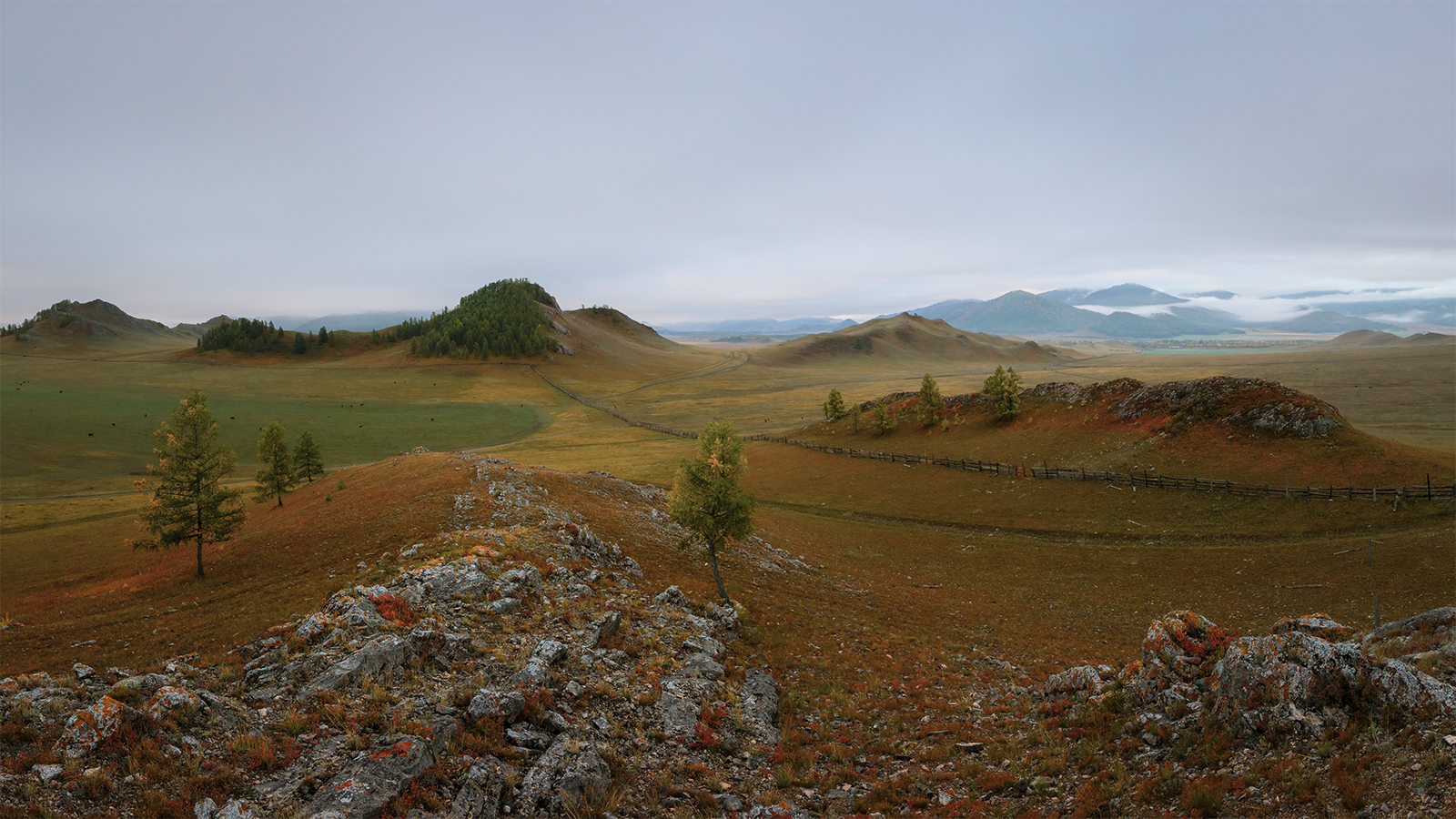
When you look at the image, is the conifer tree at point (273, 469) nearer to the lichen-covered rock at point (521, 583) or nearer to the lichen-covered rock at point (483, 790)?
the lichen-covered rock at point (521, 583)

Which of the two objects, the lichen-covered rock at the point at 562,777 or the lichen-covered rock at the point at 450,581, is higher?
the lichen-covered rock at the point at 450,581

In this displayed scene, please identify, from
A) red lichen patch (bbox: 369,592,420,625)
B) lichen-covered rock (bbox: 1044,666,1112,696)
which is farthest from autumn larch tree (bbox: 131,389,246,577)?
lichen-covered rock (bbox: 1044,666,1112,696)

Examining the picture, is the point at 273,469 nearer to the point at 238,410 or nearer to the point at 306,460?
the point at 306,460

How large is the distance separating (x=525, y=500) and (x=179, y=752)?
27.2m

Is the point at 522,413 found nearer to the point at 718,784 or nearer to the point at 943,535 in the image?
the point at 943,535

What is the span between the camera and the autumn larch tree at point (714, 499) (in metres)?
30.1

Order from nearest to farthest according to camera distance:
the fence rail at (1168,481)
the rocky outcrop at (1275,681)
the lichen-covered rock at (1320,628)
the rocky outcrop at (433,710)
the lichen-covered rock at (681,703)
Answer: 1. the rocky outcrop at (1275,681)
2. the rocky outcrop at (433,710)
3. the lichen-covered rock at (1320,628)
4. the lichen-covered rock at (681,703)
5. the fence rail at (1168,481)

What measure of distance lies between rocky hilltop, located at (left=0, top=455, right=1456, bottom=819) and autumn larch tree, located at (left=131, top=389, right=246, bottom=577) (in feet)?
79.6

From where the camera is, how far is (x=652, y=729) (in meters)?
15.9

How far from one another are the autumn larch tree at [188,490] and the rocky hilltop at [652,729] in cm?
2426

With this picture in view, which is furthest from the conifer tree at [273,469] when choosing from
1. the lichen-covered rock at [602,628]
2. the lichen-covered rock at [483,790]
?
the lichen-covered rock at [483,790]

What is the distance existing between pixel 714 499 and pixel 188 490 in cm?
3278

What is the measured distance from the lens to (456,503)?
121 feet

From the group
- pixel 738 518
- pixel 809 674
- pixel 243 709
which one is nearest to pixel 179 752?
pixel 243 709
